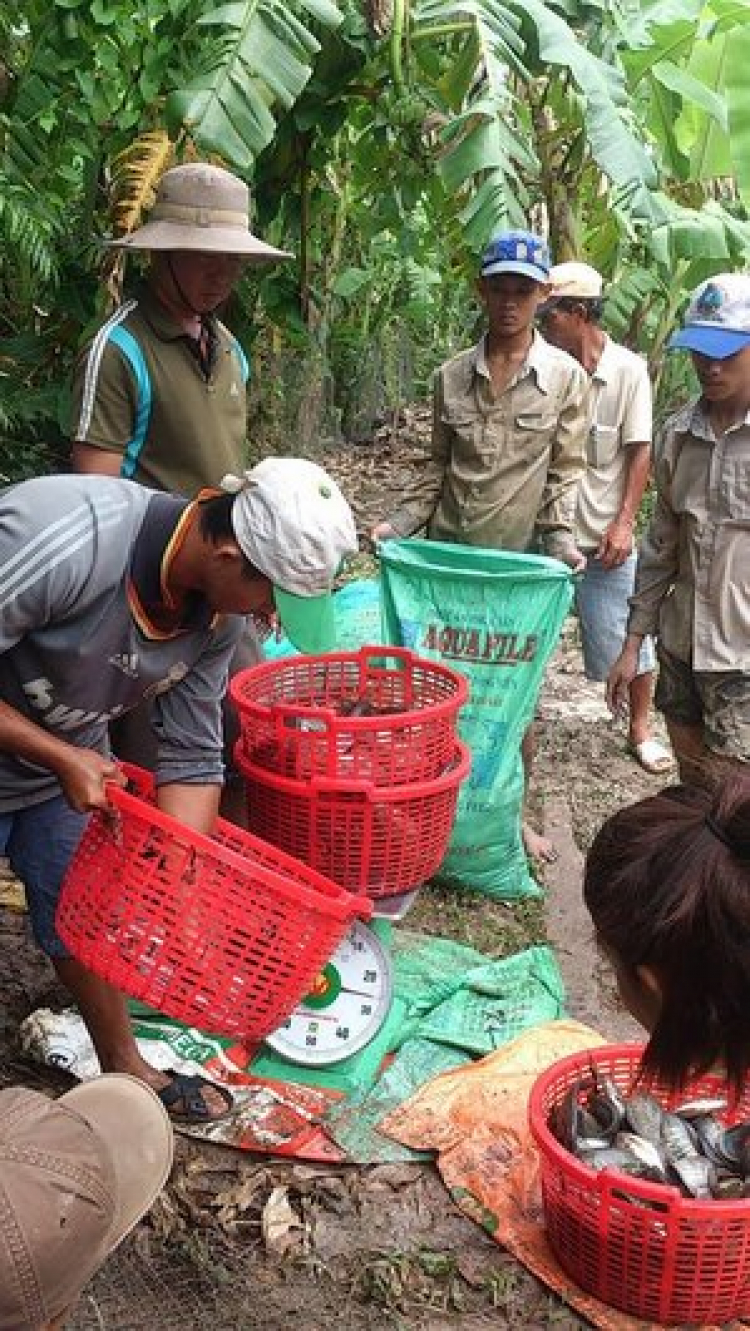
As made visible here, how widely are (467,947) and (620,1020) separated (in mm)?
475

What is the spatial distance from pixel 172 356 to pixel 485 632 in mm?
1237

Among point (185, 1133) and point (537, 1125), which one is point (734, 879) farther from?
point (185, 1133)

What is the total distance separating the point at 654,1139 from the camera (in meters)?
2.75

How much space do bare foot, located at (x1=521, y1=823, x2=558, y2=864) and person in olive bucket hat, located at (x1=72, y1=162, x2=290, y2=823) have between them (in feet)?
4.89

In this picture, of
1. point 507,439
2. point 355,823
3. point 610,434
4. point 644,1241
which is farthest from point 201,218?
point 644,1241

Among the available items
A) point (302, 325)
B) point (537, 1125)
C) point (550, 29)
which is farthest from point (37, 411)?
point (537, 1125)

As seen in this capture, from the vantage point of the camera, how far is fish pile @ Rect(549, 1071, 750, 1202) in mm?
2633

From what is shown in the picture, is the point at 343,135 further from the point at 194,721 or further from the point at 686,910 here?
the point at 686,910

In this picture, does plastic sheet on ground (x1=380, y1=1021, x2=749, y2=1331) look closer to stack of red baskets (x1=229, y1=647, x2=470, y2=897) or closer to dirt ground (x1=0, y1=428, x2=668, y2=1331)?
dirt ground (x1=0, y1=428, x2=668, y2=1331)

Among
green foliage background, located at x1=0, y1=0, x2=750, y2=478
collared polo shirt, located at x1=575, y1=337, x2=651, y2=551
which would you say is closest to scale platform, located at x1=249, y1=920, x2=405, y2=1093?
green foliage background, located at x1=0, y1=0, x2=750, y2=478

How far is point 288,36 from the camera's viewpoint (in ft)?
12.4

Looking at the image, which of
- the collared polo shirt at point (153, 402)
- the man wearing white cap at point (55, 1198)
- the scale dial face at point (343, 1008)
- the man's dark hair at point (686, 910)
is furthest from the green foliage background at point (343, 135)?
the man wearing white cap at point (55, 1198)

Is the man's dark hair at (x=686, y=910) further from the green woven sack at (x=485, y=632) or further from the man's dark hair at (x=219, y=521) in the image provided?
the green woven sack at (x=485, y=632)

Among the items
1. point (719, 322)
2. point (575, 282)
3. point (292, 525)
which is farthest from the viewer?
point (575, 282)
